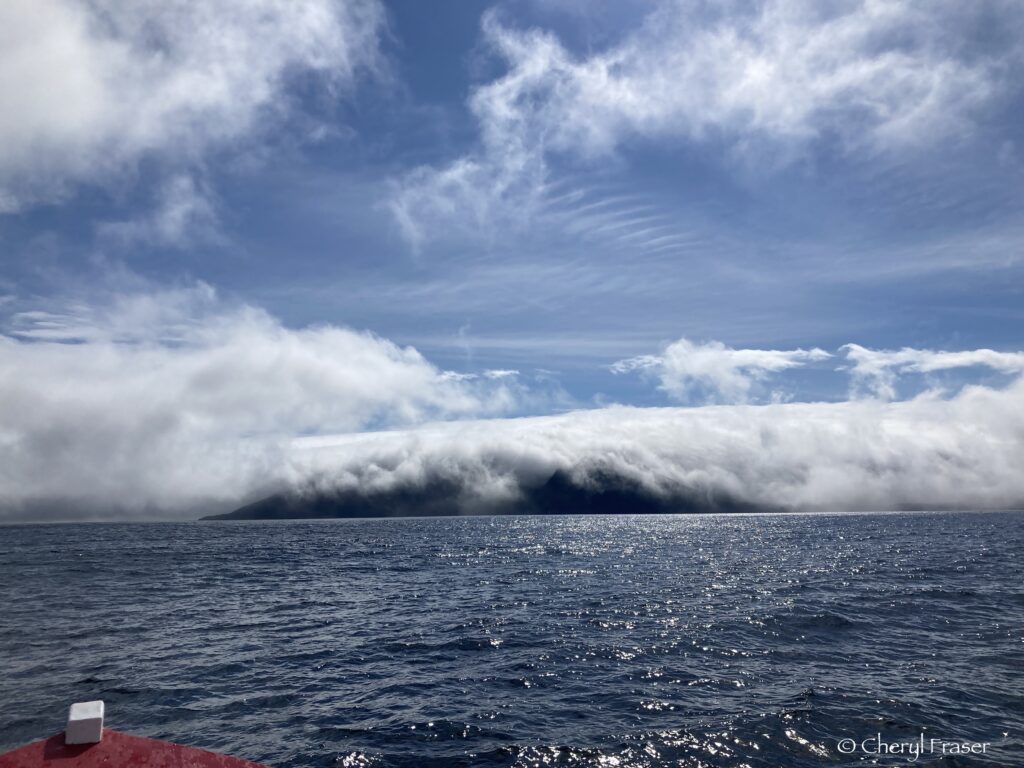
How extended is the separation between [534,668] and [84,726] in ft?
73.7

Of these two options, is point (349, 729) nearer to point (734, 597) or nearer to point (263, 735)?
point (263, 735)

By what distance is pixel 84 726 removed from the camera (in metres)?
9.15

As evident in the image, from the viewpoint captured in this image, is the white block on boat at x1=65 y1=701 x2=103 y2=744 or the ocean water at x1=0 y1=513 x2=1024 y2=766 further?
the ocean water at x1=0 y1=513 x2=1024 y2=766

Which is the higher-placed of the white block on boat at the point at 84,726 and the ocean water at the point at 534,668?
the white block on boat at the point at 84,726

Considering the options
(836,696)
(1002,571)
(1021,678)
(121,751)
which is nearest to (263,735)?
(121,751)

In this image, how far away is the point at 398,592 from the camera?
54031 millimetres

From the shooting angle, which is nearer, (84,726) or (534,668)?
(84,726)

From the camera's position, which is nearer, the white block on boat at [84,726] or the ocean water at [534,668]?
the white block on boat at [84,726]

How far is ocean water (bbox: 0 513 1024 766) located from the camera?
20.5m

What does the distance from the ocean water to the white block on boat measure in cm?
1165

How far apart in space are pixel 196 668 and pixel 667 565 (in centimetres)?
5826

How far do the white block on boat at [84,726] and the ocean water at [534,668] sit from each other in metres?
11.7

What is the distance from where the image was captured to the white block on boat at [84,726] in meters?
9.05

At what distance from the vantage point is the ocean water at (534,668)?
20547mm
